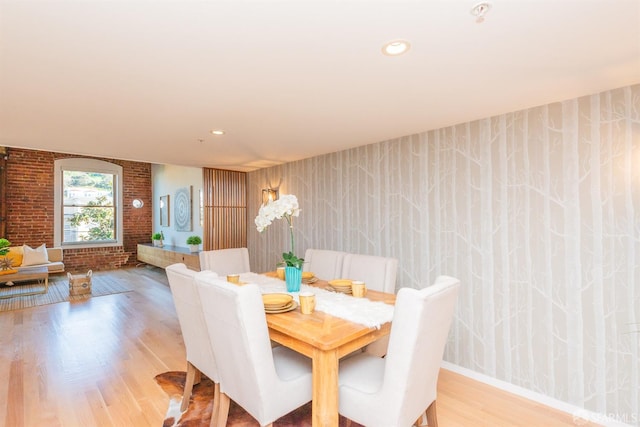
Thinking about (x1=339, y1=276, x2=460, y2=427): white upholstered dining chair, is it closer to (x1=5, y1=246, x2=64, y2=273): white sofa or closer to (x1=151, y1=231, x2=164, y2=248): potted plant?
(x1=5, y1=246, x2=64, y2=273): white sofa

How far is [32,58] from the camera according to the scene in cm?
163

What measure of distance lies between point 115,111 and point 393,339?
8.61ft

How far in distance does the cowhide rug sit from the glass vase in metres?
0.84

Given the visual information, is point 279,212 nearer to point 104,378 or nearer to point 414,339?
point 414,339

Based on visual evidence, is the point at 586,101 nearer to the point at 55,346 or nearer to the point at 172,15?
the point at 172,15

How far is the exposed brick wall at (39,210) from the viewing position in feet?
21.9

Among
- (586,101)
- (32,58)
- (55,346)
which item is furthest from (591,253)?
(55,346)

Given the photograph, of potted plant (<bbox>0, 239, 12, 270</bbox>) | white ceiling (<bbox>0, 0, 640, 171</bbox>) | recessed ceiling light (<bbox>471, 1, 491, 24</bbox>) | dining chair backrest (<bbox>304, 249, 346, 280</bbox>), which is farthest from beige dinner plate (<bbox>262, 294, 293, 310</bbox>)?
potted plant (<bbox>0, 239, 12, 270</bbox>)

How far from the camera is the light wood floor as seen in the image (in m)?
2.10

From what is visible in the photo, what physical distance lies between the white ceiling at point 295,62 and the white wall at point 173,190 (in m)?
4.19

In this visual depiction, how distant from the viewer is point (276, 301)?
196 cm

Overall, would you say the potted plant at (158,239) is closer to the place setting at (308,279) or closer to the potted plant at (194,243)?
the potted plant at (194,243)

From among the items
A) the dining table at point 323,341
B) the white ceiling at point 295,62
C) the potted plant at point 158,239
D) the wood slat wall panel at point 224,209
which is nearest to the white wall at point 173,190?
the potted plant at point 158,239

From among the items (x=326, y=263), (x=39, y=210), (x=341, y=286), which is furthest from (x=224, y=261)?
(x=39, y=210)
